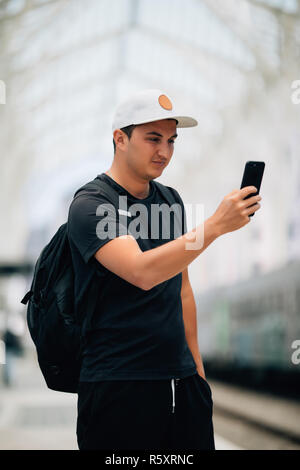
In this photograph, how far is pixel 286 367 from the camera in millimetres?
13172

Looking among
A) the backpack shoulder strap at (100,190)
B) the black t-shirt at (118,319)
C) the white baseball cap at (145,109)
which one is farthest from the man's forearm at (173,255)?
the white baseball cap at (145,109)

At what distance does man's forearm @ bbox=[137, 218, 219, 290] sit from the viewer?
1640 mm

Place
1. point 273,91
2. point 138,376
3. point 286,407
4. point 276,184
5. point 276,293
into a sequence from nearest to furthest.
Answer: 1. point 138,376
2. point 286,407
3. point 276,293
4. point 273,91
5. point 276,184

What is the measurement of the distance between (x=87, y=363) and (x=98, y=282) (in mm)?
228

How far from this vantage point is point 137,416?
1778 millimetres

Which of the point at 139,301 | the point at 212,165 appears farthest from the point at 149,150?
the point at 212,165

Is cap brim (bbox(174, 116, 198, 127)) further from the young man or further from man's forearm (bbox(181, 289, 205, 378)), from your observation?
man's forearm (bbox(181, 289, 205, 378))

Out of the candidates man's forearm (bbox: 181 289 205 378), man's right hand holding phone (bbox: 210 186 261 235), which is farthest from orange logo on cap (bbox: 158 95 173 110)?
man's forearm (bbox: 181 289 205 378)

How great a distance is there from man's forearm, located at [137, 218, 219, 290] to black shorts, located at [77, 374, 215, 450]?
32 cm

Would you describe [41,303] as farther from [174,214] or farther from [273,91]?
[273,91]

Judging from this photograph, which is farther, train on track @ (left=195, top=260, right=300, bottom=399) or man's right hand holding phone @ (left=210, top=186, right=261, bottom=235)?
train on track @ (left=195, top=260, right=300, bottom=399)

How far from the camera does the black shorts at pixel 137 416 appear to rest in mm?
1765
